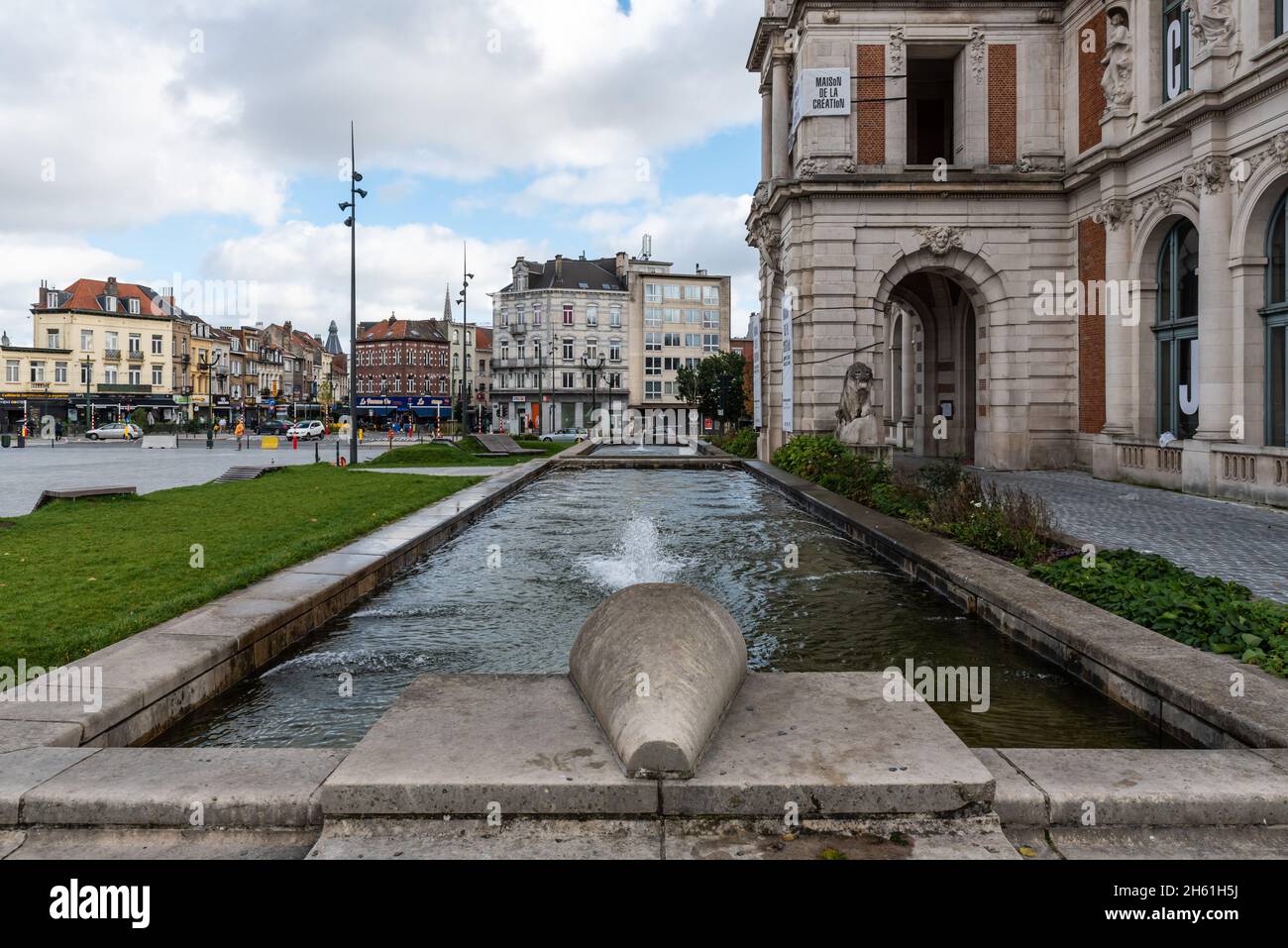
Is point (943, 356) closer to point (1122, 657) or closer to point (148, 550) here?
point (148, 550)

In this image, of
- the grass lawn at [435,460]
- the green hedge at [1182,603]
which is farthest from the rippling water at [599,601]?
the grass lawn at [435,460]

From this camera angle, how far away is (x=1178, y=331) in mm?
19438

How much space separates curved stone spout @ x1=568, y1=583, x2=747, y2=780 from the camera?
145 inches

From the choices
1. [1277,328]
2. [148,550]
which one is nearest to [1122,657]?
[148,550]

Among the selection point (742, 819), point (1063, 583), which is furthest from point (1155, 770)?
point (1063, 583)

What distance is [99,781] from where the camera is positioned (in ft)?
12.3

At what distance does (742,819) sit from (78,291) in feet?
309

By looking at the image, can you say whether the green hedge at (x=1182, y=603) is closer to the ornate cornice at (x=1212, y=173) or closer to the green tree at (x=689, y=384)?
the ornate cornice at (x=1212, y=173)

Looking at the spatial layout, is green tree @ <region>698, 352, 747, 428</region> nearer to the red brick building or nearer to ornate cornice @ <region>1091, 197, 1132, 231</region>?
ornate cornice @ <region>1091, 197, 1132, 231</region>

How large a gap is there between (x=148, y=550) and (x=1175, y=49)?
21.7 meters

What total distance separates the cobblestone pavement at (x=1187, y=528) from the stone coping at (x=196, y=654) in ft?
27.0

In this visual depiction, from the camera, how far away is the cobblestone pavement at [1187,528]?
9.16 metres
